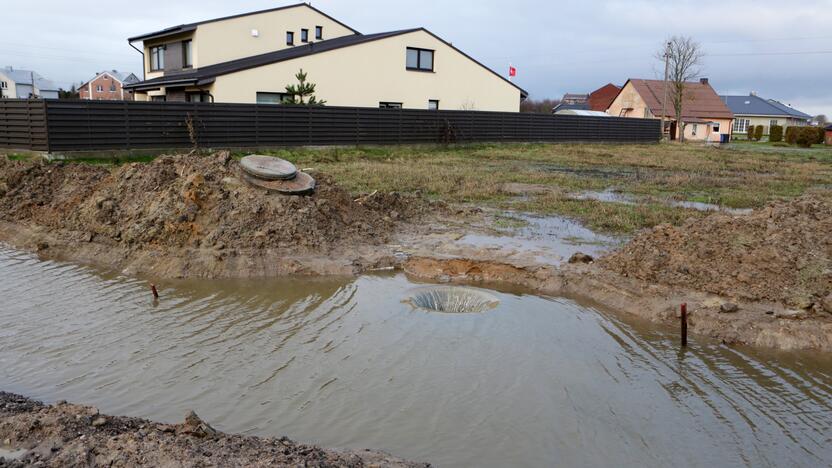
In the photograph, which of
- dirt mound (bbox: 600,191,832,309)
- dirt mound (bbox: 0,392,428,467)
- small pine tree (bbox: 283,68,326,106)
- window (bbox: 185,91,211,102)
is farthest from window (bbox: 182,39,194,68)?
dirt mound (bbox: 0,392,428,467)

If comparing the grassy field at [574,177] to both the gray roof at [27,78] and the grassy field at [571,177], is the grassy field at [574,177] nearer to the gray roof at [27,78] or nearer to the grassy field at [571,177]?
the grassy field at [571,177]

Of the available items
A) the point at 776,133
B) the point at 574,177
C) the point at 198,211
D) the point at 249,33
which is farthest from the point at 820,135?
the point at 198,211

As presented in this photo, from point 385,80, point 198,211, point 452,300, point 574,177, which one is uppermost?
Answer: point 385,80

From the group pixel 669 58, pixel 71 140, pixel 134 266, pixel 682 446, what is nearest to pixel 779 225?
pixel 682 446

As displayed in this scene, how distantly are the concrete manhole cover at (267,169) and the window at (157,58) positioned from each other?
2430 centimetres

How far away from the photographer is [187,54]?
30.4 m

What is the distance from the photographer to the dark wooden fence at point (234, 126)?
18922mm

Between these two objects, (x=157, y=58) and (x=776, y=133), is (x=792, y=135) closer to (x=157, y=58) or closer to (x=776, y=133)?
(x=776, y=133)

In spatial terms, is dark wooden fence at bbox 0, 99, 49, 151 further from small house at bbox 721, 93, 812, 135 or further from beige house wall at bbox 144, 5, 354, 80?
small house at bbox 721, 93, 812, 135

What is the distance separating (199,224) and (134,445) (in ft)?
21.1

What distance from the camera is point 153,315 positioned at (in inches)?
290

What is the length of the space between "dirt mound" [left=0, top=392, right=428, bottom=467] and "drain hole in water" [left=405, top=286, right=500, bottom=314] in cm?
373

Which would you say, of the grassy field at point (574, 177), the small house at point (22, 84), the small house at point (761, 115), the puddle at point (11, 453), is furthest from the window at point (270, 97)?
the small house at point (22, 84)

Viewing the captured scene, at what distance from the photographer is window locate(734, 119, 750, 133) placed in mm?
74694
